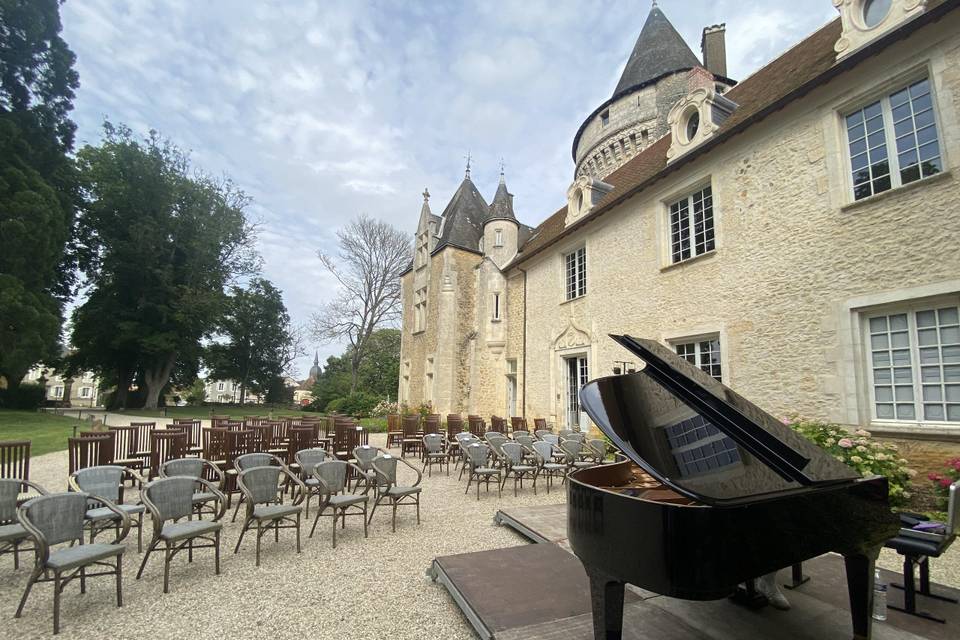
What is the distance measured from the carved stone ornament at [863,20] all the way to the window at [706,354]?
5581 millimetres

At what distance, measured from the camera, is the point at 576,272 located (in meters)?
14.5

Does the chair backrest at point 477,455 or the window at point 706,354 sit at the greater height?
the window at point 706,354

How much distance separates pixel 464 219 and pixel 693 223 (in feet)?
47.4

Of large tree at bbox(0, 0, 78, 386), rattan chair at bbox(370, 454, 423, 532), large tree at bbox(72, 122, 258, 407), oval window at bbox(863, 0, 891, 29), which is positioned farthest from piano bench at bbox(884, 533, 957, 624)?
large tree at bbox(72, 122, 258, 407)

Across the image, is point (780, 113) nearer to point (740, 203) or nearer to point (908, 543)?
point (740, 203)

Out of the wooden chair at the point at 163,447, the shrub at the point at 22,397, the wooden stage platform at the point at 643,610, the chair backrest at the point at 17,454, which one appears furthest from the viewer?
the shrub at the point at 22,397

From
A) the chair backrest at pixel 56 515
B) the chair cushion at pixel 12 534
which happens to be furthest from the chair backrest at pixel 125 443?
the chair backrest at pixel 56 515

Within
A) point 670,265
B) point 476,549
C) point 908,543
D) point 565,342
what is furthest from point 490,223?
point 908,543

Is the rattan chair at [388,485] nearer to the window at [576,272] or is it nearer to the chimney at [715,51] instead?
the window at [576,272]

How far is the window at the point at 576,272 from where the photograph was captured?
14.1 metres

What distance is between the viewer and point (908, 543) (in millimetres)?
3211

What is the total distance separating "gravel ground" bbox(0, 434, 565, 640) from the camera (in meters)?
3.03

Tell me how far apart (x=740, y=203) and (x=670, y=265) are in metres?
2.00

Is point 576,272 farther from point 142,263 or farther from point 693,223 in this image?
point 142,263
